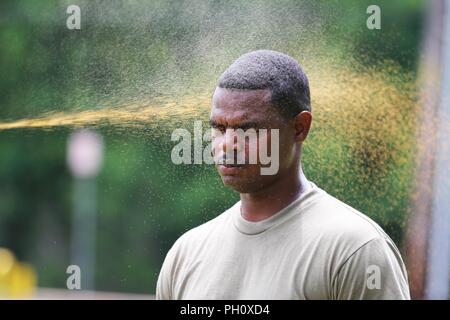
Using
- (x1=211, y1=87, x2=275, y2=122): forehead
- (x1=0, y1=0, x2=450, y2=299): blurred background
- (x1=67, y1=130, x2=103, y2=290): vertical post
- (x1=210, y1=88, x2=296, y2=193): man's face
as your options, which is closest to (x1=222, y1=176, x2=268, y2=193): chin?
(x1=210, y1=88, x2=296, y2=193): man's face

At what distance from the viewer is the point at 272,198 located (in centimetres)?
184

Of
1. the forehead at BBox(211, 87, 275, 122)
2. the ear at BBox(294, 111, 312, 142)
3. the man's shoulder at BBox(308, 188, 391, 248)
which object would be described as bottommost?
the man's shoulder at BBox(308, 188, 391, 248)

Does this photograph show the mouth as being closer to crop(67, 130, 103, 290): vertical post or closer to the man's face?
the man's face

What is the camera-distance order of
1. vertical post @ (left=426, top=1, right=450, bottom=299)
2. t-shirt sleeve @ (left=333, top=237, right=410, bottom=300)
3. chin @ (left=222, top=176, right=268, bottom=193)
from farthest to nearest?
vertical post @ (left=426, top=1, right=450, bottom=299), chin @ (left=222, top=176, right=268, bottom=193), t-shirt sleeve @ (left=333, top=237, right=410, bottom=300)

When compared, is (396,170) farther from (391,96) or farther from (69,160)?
(69,160)

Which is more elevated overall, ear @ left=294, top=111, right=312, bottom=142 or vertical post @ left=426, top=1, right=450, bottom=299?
ear @ left=294, top=111, right=312, bottom=142

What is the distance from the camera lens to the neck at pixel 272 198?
1837 millimetres

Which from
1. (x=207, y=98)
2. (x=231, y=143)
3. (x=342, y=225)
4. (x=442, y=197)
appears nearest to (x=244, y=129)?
(x=231, y=143)

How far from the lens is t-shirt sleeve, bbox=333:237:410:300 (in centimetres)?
169

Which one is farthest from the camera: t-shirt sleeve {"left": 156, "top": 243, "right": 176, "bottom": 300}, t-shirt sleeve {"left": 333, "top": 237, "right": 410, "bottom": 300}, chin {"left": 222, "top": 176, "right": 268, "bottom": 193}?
t-shirt sleeve {"left": 156, "top": 243, "right": 176, "bottom": 300}

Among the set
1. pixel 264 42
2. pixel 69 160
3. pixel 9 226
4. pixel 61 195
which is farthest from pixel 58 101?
pixel 9 226

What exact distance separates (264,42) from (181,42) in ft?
0.95

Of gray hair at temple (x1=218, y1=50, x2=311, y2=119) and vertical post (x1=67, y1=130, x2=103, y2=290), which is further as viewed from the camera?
vertical post (x1=67, y1=130, x2=103, y2=290)

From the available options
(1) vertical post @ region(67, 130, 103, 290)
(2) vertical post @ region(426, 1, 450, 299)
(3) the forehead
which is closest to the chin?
(3) the forehead
